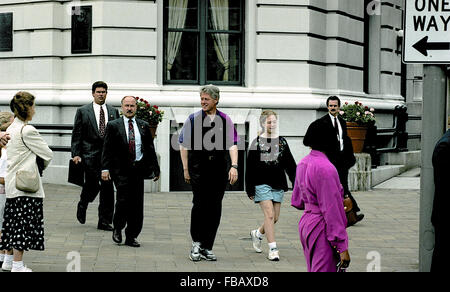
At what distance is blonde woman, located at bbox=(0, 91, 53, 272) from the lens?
8.79 meters

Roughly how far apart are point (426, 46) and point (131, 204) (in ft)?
15.9

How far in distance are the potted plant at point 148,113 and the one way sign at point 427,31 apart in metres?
9.49

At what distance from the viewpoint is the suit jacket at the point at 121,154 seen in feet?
36.6

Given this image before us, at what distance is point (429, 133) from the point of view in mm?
7605

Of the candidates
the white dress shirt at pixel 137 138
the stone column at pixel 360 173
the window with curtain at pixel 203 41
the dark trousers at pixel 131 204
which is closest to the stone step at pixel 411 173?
the stone column at pixel 360 173

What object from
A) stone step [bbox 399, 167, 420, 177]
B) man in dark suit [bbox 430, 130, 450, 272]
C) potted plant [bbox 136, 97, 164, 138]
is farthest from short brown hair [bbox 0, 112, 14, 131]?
stone step [bbox 399, 167, 420, 177]

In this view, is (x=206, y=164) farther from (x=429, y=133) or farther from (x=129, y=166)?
(x=429, y=133)

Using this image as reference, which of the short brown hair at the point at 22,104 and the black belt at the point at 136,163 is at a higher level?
the short brown hair at the point at 22,104

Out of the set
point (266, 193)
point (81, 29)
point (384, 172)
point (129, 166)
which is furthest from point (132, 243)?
point (384, 172)

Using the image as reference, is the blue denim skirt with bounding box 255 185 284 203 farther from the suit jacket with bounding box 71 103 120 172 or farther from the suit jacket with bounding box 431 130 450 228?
the suit jacket with bounding box 431 130 450 228

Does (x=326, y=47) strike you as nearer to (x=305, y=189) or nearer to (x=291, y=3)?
(x=291, y=3)

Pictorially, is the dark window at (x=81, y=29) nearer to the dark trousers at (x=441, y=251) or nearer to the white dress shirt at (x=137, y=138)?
the white dress shirt at (x=137, y=138)
